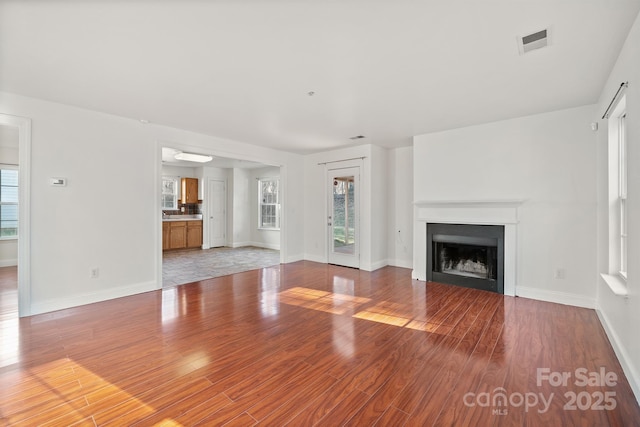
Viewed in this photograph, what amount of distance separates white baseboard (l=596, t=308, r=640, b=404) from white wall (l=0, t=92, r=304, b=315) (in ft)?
17.2

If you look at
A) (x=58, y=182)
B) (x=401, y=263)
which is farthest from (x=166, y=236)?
(x=401, y=263)

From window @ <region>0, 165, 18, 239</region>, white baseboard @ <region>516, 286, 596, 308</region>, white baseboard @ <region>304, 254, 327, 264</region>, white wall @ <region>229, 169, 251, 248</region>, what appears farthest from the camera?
white wall @ <region>229, 169, 251, 248</region>

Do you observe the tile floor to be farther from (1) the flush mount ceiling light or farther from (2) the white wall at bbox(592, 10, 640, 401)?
(2) the white wall at bbox(592, 10, 640, 401)

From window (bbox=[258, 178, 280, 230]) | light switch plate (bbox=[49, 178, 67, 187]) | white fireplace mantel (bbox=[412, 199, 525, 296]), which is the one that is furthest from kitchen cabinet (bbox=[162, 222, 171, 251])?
white fireplace mantel (bbox=[412, 199, 525, 296])

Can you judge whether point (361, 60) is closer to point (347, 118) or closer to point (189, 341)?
point (347, 118)

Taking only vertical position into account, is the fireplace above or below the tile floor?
above

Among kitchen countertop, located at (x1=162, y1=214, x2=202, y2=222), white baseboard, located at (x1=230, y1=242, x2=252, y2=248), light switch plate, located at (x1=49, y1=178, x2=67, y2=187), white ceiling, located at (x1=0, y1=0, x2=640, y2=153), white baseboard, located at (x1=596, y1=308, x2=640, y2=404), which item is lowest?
white baseboard, located at (x1=596, y1=308, x2=640, y2=404)

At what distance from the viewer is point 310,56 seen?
2434 mm

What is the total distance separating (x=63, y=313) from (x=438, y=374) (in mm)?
4125

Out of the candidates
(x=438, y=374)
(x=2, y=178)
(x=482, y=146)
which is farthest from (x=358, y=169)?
(x=2, y=178)

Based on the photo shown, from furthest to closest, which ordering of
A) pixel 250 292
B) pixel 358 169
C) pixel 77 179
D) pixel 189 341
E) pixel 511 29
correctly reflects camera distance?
pixel 358 169
pixel 250 292
pixel 77 179
pixel 189 341
pixel 511 29

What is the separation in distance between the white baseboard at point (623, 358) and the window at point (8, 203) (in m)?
9.49

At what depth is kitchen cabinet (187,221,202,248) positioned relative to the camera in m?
8.65

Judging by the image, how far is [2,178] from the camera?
20.0 feet
